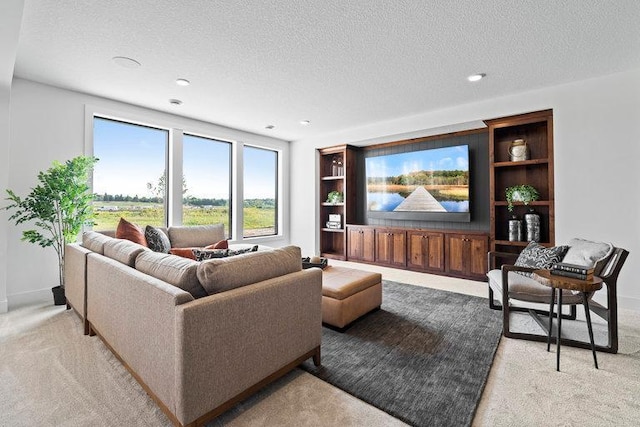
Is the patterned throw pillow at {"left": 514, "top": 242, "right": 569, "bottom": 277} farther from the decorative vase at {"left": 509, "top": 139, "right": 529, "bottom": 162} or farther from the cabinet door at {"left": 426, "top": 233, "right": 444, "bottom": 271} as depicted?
the cabinet door at {"left": 426, "top": 233, "right": 444, "bottom": 271}

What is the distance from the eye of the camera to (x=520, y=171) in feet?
13.8

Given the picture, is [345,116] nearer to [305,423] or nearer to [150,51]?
→ [150,51]

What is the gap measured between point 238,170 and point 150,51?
2.98 meters

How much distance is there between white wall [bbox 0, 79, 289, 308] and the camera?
336 cm

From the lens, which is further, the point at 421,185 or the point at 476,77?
the point at 421,185

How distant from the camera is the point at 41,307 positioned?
326cm

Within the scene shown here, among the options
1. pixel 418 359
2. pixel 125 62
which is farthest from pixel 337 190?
pixel 418 359

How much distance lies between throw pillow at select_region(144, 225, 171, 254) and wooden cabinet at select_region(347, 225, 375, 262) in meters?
3.34

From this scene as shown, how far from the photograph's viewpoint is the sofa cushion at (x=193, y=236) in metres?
3.96

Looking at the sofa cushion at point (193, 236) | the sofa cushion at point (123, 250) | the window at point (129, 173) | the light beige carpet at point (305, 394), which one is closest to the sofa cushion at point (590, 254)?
the light beige carpet at point (305, 394)

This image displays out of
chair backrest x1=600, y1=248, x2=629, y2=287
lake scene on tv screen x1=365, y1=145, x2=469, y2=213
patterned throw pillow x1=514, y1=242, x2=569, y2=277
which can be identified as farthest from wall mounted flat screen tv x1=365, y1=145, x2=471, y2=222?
chair backrest x1=600, y1=248, x2=629, y2=287

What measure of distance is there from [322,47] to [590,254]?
2886 millimetres

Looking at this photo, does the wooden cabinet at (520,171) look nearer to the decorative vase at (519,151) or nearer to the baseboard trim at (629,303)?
the decorative vase at (519,151)

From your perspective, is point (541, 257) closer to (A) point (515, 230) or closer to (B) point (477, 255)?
(A) point (515, 230)
